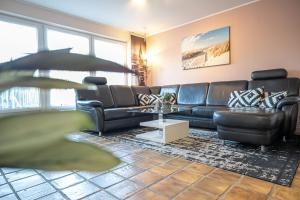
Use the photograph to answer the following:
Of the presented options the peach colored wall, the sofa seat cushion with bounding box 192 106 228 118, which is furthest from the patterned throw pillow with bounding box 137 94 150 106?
the sofa seat cushion with bounding box 192 106 228 118

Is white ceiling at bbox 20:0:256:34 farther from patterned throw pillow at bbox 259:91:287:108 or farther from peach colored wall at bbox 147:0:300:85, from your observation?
patterned throw pillow at bbox 259:91:287:108

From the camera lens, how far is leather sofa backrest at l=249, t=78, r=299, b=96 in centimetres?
296

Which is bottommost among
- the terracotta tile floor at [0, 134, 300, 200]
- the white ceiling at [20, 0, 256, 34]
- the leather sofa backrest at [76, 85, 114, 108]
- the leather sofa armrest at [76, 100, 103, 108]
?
the terracotta tile floor at [0, 134, 300, 200]

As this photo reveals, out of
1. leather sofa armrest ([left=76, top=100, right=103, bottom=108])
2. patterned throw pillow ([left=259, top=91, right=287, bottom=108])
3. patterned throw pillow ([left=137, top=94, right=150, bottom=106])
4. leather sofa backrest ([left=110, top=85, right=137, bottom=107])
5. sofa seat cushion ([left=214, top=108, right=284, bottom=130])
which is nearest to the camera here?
sofa seat cushion ([left=214, top=108, right=284, bottom=130])

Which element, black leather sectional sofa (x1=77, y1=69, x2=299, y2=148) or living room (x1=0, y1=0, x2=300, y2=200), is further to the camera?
black leather sectional sofa (x1=77, y1=69, x2=299, y2=148)

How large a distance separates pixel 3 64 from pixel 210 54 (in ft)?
14.0

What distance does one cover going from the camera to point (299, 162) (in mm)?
1876

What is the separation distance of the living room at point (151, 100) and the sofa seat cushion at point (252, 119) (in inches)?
0.6

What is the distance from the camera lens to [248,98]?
3010 mm

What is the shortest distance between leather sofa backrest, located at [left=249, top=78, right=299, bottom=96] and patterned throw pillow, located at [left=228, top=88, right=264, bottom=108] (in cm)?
28

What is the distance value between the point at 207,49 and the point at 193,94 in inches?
39.7

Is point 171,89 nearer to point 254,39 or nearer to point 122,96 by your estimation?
point 122,96

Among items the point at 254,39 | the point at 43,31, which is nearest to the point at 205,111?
the point at 254,39

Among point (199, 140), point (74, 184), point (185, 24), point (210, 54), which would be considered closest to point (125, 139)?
point (199, 140)
